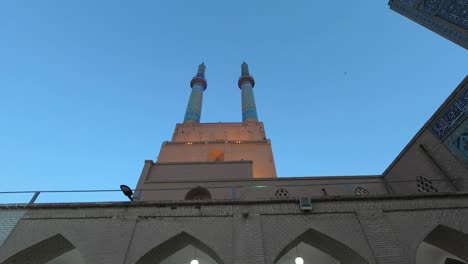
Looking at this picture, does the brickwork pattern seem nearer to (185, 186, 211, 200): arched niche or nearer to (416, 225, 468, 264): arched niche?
(416, 225, 468, 264): arched niche

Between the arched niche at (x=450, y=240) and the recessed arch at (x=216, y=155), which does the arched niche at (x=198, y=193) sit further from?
the arched niche at (x=450, y=240)

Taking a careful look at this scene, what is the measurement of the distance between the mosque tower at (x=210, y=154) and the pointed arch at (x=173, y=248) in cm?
240

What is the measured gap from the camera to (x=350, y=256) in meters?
6.92

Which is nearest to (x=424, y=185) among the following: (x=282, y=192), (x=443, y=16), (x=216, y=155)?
(x=282, y=192)

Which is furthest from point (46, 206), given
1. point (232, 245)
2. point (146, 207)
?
point (232, 245)

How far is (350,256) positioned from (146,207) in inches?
209

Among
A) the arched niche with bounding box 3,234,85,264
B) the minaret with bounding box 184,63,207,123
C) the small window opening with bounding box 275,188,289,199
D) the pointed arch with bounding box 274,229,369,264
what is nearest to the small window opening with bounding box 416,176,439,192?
the pointed arch with bounding box 274,229,369,264

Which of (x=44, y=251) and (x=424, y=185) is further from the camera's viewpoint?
(x=424, y=185)

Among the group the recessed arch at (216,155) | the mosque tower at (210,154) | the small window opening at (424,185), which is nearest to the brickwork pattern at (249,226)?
the mosque tower at (210,154)

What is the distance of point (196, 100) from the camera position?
1007 inches

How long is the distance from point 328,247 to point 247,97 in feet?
65.8

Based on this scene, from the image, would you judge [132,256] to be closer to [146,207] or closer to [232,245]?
[146,207]

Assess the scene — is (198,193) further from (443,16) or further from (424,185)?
(443,16)

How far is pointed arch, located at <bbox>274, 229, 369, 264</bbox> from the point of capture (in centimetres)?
684
